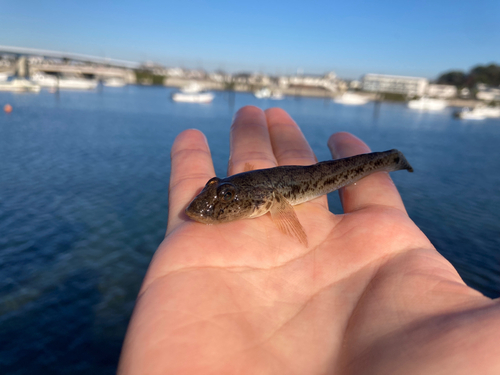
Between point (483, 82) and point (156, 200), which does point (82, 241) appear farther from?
point (483, 82)

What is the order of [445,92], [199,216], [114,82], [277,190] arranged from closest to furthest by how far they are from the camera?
1. [199,216]
2. [277,190]
3. [114,82]
4. [445,92]

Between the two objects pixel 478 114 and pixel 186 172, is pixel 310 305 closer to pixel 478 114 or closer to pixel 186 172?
pixel 186 172

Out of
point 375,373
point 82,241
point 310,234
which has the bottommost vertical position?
point 82,241

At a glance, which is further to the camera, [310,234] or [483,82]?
[483,82]

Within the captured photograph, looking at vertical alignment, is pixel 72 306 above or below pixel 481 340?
below

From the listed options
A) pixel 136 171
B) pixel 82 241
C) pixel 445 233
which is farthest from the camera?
pixel 136 171

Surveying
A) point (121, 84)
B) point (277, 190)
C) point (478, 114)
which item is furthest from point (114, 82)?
point (277, 190)

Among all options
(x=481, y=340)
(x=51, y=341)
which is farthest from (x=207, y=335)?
(x=51, y=341)

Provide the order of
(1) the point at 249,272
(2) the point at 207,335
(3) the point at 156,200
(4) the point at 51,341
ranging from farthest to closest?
(3) the point at 156,200
(4) the point at 51,341
(1) the point at 249,272
(2) the point at 207,335
